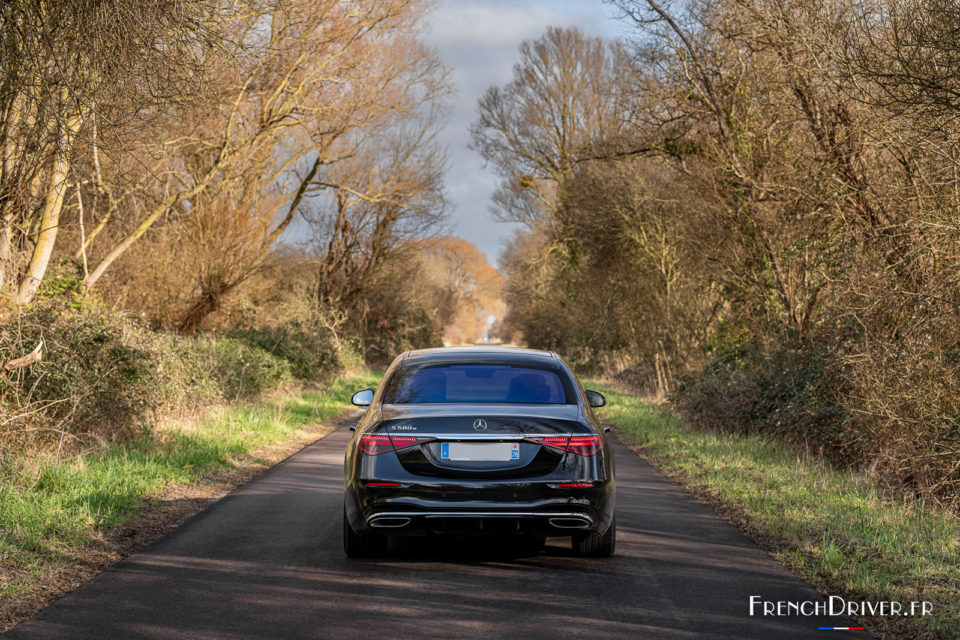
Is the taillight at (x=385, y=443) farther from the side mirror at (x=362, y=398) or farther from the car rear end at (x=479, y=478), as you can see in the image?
the side mirror at (x=362, y=398)

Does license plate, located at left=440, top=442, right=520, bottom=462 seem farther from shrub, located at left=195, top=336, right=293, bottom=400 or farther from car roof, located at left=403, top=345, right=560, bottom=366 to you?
shrub, located at left=195, top=336, right=293, bottom=400

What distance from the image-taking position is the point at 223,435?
45.6 ft

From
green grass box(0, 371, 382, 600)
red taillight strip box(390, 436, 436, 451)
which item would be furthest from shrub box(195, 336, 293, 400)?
red taillight strip box(390, 436, 436, 451)

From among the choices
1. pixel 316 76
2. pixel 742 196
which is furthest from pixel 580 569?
pixel 316 76

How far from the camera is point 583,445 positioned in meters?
6.47

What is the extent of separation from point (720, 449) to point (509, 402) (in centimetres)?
701

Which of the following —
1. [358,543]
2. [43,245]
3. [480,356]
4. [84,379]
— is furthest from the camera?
[43,245]

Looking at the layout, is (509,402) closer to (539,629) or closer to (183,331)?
(539,629)

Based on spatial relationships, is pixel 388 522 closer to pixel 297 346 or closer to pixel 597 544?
pixel 597 544

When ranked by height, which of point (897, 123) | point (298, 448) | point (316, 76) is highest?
point (316, 76)

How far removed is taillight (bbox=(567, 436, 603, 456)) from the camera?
21.1 feet

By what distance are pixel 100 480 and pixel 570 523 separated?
5120 mm

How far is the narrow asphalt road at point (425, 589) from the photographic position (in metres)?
5.03

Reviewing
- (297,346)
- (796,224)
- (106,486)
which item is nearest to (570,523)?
(106,486)
